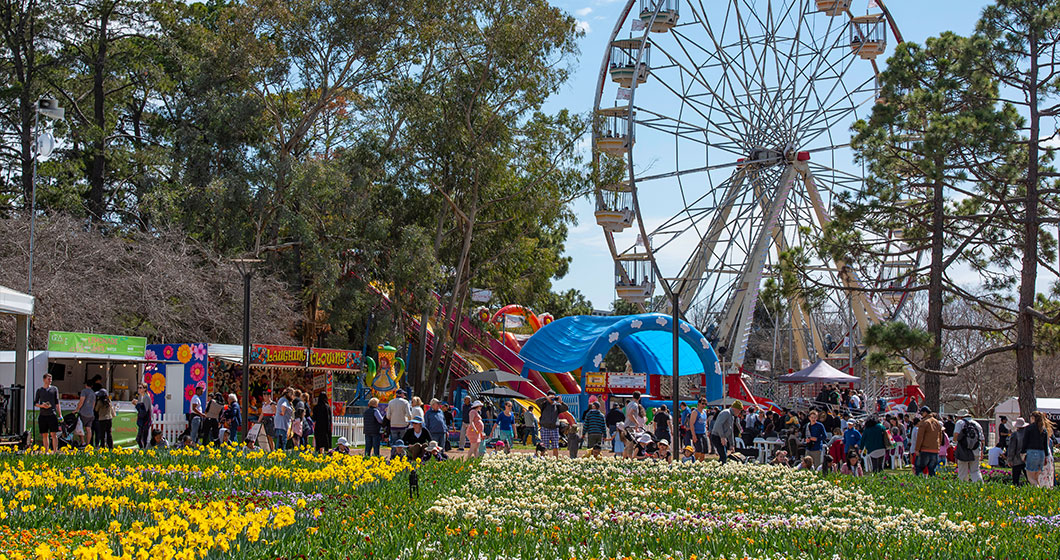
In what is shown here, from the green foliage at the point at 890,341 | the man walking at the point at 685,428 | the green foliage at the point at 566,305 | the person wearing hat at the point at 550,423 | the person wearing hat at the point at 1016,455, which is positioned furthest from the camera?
the green foliage at the point at 566,305

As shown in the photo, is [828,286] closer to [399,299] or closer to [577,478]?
[577,478]

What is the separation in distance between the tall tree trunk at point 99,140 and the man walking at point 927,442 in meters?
26.8

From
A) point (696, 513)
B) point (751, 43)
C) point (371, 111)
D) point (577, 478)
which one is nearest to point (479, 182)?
point (371, 111)

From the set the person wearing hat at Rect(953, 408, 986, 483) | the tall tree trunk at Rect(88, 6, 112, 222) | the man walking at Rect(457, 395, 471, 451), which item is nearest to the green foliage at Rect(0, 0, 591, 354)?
the tall tree trunk at Rect(88, 6, 112, 222)

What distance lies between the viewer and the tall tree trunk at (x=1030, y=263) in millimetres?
21734

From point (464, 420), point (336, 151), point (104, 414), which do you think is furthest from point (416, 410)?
point (336, 151)

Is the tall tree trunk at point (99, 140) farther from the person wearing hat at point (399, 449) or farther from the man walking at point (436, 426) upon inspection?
the person wearing hat at point (399, 449)

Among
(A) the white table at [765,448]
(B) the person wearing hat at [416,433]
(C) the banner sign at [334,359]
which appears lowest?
(A) the white table at [765,448]

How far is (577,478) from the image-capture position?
14.3 m

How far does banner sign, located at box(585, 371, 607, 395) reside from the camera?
33344 mm

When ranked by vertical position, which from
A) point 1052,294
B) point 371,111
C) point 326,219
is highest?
point 371,111

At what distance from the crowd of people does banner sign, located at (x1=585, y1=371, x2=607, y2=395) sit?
7712 millimetres

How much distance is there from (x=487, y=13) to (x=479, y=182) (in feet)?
17.4

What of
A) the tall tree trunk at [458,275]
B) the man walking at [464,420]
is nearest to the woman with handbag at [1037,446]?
the man walking at [464,420]
